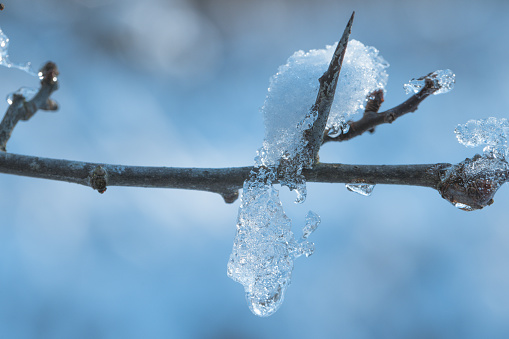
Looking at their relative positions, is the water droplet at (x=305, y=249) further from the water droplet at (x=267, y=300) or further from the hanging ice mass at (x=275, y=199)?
the water droplet at (x=267, y=300)

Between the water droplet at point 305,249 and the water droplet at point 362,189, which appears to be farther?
the water droplet at point 362,189

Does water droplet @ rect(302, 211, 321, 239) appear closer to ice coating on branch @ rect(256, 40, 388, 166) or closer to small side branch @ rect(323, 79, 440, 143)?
ice coating on branch @ rect(256, 40, 388, 166)

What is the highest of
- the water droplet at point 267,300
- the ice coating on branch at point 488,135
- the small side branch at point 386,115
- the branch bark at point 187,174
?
the small side branch at point 386,115

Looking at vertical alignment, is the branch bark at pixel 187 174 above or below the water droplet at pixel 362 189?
below

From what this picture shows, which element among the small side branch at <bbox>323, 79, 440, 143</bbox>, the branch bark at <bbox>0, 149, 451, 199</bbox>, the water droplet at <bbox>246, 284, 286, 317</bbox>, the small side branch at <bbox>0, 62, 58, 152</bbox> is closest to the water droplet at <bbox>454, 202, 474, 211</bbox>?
the branch bark at <bbox>0, 149, 451, 199</bbox>

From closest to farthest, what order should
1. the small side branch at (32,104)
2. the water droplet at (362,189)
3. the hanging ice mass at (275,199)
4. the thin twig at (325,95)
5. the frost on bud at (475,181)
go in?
the thin twig at (325,95), the frost on bud at (475,181), the hanging ice mass at (275,199), the water droplet at (362,189), the small side branch at (32,104)

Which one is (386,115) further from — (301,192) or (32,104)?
(32,104)

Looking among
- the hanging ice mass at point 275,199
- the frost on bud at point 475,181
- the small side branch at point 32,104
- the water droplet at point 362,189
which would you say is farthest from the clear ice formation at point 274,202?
the small side branch at point 32,104
